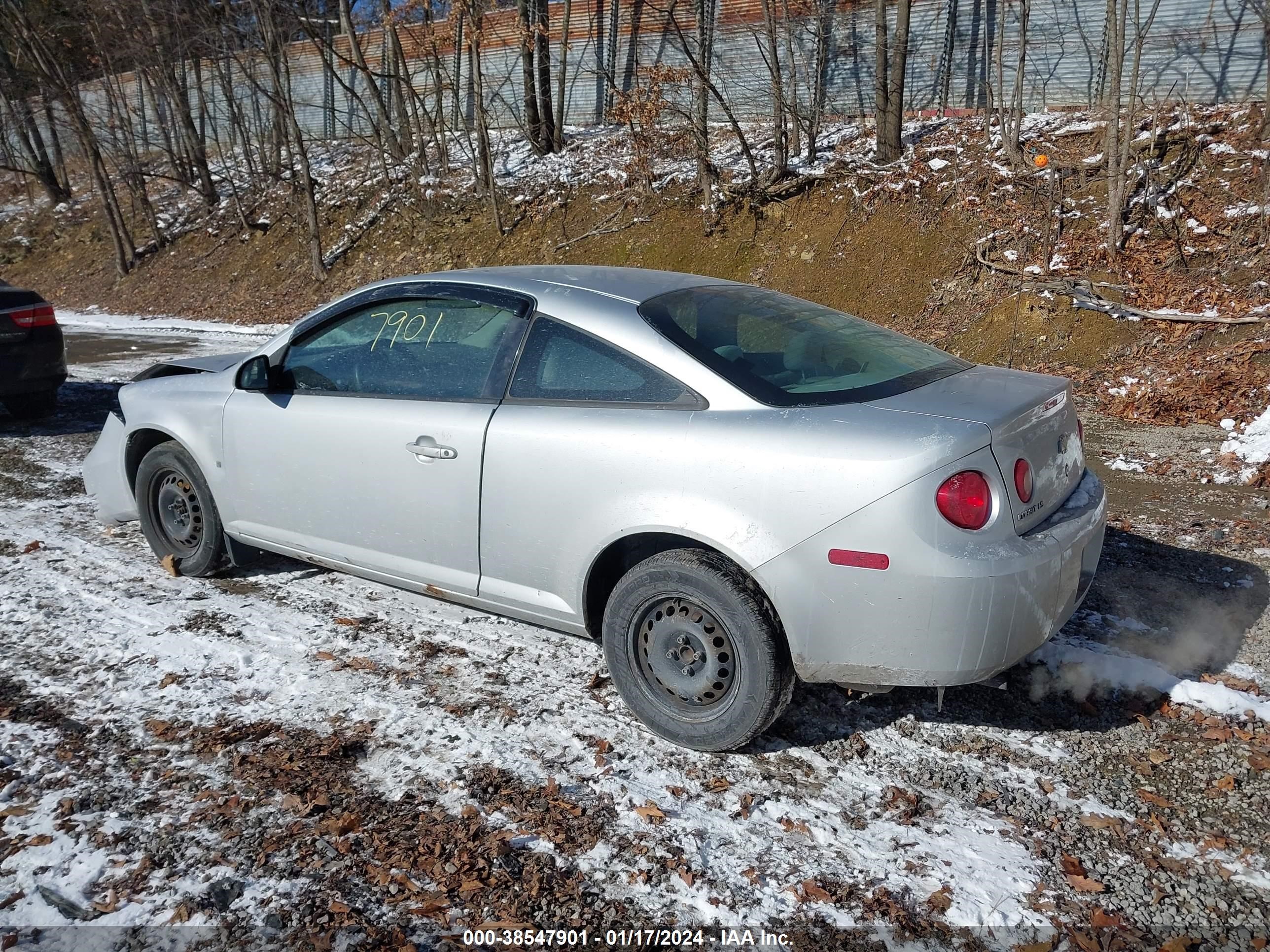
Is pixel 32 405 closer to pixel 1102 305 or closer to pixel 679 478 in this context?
pixel 679 478

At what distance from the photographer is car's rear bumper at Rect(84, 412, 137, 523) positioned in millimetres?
5285

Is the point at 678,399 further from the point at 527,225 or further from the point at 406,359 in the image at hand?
the point at 527,225

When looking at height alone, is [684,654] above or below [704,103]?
below

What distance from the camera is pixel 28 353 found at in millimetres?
8414

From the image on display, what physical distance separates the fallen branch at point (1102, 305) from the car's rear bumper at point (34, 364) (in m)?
9.82

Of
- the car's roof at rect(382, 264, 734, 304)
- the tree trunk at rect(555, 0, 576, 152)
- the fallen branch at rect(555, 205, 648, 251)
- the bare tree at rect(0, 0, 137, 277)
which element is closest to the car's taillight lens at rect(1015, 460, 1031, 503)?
the car's roof at rect(382, 264, 734, 304)

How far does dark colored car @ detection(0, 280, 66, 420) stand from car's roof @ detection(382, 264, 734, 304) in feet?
19.3

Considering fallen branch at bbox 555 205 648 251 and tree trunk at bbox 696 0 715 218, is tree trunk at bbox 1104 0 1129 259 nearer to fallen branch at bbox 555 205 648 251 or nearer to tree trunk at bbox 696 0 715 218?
tree trunk at bbox 696 0 715 218

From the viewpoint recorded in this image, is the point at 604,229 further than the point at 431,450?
Yes

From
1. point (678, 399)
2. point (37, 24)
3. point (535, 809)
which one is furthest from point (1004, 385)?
point (37, 24)

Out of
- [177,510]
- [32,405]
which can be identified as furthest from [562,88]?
[177,510]

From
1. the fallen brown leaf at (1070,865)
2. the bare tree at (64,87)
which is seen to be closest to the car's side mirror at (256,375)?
the fallen brown leaf at (1070,865)

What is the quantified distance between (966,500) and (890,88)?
13.1 meters

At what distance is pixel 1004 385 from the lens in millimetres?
3533
